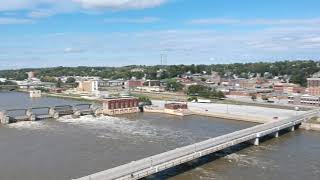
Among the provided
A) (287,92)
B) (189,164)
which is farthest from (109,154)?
(287,92)

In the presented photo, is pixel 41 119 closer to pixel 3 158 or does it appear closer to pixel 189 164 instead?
pixel 3 158

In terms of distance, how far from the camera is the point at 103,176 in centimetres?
1177

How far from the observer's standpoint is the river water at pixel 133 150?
1431 cm

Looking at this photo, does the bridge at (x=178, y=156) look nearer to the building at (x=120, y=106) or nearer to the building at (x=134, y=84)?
the building at (x=120, y=106)

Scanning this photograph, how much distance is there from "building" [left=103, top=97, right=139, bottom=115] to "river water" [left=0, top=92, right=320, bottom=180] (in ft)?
13.9

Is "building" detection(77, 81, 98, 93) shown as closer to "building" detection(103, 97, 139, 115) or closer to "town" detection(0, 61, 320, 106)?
"town" detection(0, 61, 320, 106)

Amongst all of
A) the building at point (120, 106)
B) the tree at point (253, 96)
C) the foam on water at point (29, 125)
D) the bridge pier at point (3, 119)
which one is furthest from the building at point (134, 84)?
the bridge pier at point (3, 119)

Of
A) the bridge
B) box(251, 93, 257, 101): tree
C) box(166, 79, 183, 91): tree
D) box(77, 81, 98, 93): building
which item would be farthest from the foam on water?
box(166, 79, 183, 91): tree

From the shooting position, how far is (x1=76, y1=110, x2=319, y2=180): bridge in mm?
12197

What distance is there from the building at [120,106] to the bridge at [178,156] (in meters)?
13.0

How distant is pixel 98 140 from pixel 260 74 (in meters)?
59.9

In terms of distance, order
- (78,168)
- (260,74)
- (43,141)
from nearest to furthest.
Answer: (78,168) → (43,141) → (260,74)

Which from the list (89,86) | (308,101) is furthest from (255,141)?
(89,86)

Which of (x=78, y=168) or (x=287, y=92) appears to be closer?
(x=78, y=168)
